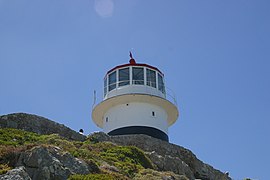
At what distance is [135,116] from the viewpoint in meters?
24.9

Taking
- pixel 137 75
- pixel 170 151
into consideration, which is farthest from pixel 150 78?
pixel 170 151

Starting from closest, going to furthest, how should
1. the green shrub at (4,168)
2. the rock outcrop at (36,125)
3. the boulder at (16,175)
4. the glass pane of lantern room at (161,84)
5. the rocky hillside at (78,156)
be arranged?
the boulder at (16,175) → the green shrub at (4,168) → the rocky hillside at (78,156) → the rock outcrop at (36,125) → the glass pane of lantern room at (161,84)

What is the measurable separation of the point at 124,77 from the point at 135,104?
209cm

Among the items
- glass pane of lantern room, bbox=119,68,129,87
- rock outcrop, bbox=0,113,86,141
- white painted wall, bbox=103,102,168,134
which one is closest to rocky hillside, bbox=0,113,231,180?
rock outcrop, bbox=0,113,86,141

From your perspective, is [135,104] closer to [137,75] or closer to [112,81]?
[137,75]

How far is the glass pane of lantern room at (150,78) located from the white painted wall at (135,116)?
1.49 meters

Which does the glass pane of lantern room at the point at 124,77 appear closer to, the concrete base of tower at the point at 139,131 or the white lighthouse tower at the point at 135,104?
the white lighthouse tower at the point at 135,104

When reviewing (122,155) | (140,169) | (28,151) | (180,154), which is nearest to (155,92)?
(180,154)

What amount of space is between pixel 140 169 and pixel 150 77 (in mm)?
12707

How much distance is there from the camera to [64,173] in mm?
10664

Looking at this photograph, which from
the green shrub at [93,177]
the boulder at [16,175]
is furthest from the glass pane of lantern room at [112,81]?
the boulder at [16,175]

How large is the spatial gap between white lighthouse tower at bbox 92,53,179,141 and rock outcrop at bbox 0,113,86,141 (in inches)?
209

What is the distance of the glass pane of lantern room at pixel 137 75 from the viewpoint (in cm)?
2612

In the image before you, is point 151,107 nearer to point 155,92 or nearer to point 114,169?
point 155,92
